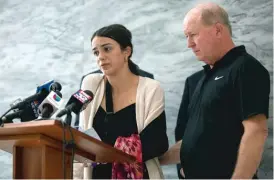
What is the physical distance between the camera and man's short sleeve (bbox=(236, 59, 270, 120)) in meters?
2.14

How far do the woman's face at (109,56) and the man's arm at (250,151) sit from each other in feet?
3.90

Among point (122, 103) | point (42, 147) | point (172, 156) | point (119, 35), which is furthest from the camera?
point (119, 35)

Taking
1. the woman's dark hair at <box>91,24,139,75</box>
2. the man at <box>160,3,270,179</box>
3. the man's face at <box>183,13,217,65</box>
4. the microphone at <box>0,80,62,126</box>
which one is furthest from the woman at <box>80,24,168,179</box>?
the microphone at <box>0,80,62,126</box>

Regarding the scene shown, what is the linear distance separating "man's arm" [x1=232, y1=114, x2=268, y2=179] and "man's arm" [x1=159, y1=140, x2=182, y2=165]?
0.76 metres

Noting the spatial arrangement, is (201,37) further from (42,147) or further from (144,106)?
(42,147)

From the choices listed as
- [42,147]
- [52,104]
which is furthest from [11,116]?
[42,147]

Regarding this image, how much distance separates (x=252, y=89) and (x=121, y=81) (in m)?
1.12

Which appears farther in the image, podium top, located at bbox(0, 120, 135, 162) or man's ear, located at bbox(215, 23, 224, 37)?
man's ear, located at bbox(215, 23, 224, 37)

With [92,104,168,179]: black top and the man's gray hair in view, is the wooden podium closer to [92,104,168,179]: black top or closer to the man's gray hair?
[92,104,168,179]: black top

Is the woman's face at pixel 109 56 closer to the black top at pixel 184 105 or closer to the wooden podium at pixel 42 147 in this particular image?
the black top at pixel 184 105

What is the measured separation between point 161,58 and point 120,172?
2.87ft

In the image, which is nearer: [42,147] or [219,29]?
[42,147]

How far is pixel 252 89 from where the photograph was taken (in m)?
2.17

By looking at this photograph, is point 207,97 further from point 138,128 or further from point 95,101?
point 95,101
